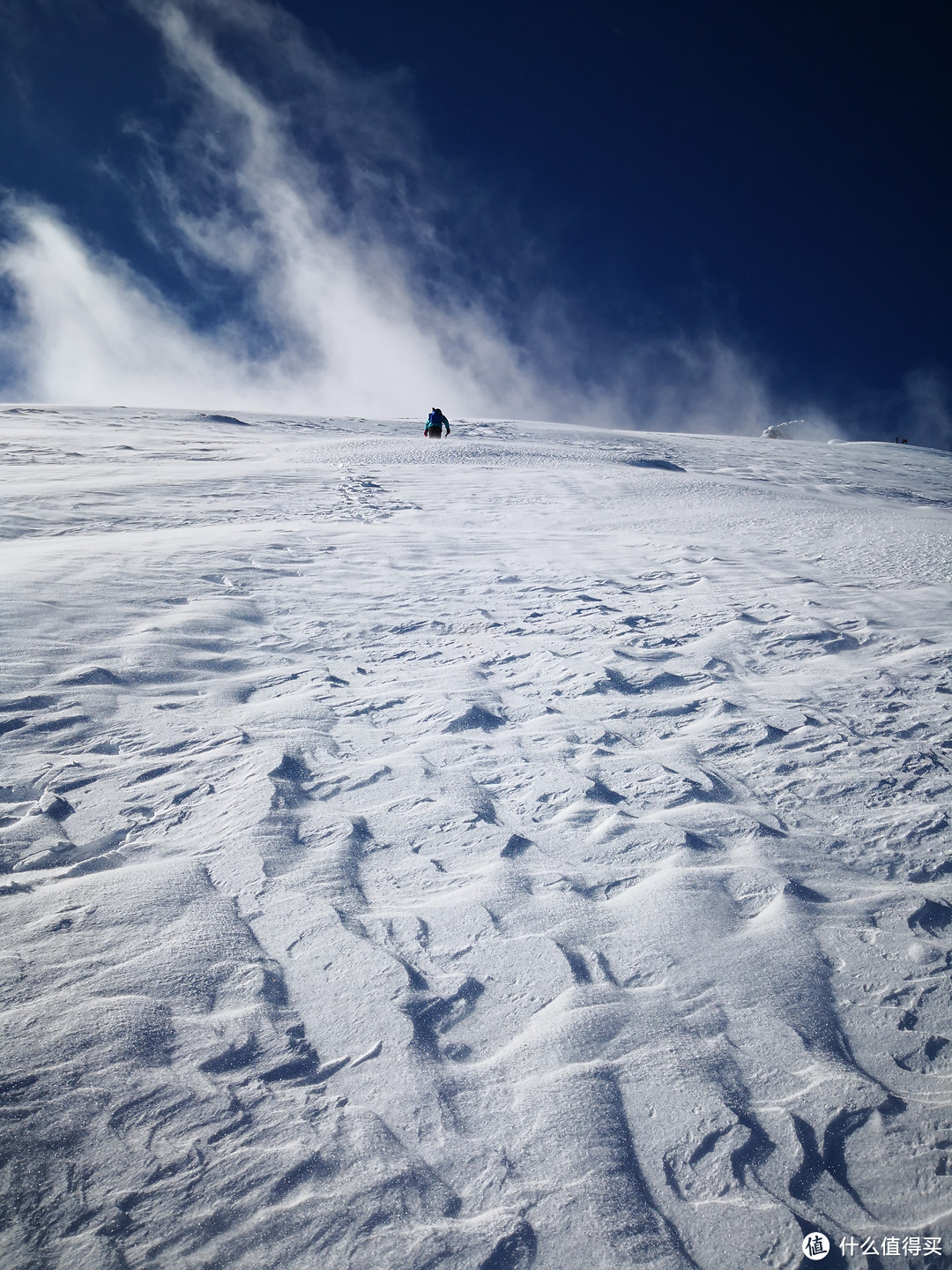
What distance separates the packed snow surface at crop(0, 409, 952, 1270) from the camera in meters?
1.50

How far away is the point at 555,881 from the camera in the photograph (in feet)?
7.77

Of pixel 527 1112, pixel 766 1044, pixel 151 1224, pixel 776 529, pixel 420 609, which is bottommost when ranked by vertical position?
pixel 151 1224

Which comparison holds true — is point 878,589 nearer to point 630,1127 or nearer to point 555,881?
point 555,881

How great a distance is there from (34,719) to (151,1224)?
2497 mm

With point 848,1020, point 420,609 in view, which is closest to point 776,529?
point 420,609

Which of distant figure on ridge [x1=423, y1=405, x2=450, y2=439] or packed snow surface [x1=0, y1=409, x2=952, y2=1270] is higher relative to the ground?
distant figure on ridge [x1=423, y1=405, x2=450, y2=439]

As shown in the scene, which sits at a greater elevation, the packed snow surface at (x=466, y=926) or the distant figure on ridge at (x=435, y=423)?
the distant figure on ridge at (x=435, y=423)

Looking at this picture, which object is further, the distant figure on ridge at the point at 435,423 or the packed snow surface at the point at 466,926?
the distant figure on ridge at the point at 435,423

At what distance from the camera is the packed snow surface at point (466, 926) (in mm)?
1497

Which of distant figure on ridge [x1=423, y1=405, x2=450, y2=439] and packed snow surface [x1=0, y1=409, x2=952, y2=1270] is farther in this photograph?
distant figure on ridge [x1=423, y1=405, x2=450, y2=439]

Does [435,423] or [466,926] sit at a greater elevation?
[435,423]

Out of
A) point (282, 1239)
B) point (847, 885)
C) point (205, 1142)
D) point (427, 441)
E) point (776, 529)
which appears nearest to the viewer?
point (282, 1239)

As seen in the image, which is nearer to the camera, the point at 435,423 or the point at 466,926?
the point at 466,926

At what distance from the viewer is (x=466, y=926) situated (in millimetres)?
2178
